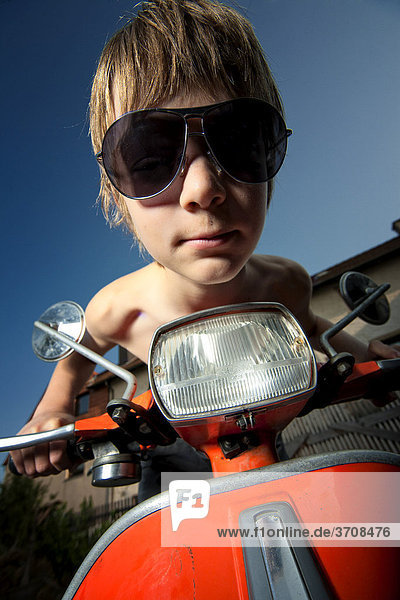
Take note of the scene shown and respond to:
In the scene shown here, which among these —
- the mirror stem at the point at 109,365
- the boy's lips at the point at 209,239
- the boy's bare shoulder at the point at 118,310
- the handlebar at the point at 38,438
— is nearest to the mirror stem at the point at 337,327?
the boy's lips at the point at 209,239

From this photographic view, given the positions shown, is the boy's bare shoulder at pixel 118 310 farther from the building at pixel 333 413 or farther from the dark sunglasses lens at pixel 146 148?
the building at pixel 333 413

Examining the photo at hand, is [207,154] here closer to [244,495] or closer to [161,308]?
[244,495]

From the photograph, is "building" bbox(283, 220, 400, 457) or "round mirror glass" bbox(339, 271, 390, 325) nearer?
"round mirror glass" bbox(339, 271, 390, 325)

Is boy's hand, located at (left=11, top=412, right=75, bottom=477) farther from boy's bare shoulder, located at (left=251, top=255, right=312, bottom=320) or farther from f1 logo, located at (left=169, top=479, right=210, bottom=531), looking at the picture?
boy's bare shoulder, located at (left=251, top=255, right=312, bottom=320)

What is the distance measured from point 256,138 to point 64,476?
8.69 m

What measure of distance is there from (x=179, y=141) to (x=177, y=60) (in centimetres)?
34

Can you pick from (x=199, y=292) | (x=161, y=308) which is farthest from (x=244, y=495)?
(x=161, y=308)

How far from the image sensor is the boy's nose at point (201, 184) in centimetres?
62

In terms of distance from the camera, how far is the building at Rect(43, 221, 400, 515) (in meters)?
4.04

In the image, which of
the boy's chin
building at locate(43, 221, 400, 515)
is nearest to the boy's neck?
the boy's chin

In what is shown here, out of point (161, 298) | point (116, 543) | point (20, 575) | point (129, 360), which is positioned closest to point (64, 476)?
point (20, 575)

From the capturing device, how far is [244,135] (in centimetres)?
70

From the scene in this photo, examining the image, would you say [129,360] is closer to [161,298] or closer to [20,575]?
[20,575]

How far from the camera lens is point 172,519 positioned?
39 cm
